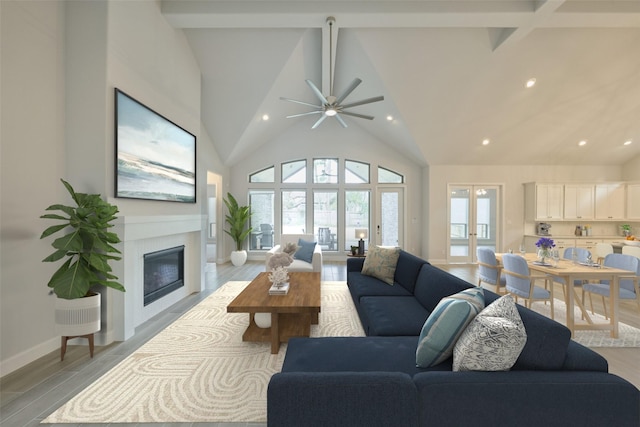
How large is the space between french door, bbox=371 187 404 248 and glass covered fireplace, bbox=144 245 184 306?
5.22 m

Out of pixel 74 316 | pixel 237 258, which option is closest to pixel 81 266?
pixel 74 316

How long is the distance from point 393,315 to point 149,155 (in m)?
3.25

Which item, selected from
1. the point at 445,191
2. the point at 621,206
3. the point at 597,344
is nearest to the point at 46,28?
the point at 597,344

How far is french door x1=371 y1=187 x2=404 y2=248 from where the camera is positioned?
25.4 ft

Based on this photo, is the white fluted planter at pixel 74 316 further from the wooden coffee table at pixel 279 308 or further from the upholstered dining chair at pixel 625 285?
the upholstered dining chair at pixel 625 285

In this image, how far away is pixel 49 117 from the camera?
2.61m

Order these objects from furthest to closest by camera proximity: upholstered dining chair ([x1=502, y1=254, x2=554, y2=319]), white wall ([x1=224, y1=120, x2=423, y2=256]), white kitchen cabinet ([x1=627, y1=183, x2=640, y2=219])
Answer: white wall ([x1=224, y1=120, x2=423, y2=256]) → white kitchen cabinet ([x1=627, y1=183, x2=640, y2=219]) → upholstered dining chair ([x1=502, y1=254, x2=554, y2=319])

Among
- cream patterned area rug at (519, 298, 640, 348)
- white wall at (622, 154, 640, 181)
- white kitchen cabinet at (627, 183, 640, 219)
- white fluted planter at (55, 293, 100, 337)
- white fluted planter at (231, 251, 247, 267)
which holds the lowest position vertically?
cream patterned area rug at (519, 298, 640, 348)

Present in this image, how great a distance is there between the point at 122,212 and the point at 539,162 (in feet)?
29.3

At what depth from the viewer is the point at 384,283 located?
347 cm

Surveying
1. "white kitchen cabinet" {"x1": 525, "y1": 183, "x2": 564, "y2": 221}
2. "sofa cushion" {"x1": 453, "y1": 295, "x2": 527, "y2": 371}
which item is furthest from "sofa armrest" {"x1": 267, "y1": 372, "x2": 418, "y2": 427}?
"white kitchen cabinet" {"x1": 525, "y1": 183, "x2": 564, "y2": 221}

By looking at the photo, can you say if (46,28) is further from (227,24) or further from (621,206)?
(621,206)

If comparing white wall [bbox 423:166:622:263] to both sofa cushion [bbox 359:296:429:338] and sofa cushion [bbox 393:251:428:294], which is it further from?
sofa cushion [bbox 359:296:429:338]

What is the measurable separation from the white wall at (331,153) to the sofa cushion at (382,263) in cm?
426
